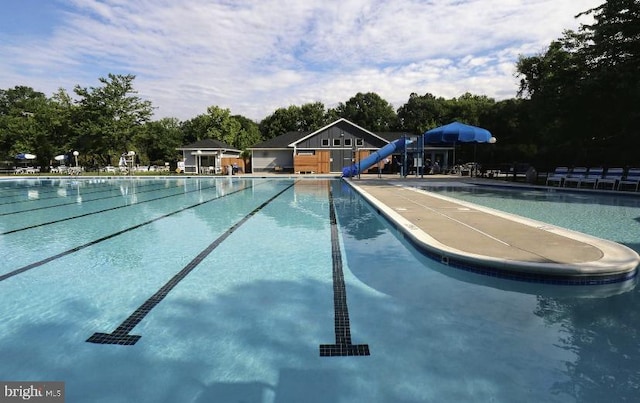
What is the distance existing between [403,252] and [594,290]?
281cm

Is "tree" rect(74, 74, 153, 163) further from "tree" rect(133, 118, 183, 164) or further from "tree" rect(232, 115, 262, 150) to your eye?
"tree" rect(232, 115, 262, 150)

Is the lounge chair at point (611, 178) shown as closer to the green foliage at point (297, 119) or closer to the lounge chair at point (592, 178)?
the lounge chair at point (592, 178)

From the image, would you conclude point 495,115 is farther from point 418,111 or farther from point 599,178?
point 418,111

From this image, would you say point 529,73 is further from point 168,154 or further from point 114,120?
point 168,154

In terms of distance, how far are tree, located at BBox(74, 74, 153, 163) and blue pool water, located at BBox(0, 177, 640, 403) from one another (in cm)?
3735

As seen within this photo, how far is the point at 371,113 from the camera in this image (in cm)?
6088

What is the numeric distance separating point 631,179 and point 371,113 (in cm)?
4773

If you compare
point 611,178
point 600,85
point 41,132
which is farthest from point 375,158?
point 41,132

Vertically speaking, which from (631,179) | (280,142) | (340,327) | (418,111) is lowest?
(340,327)

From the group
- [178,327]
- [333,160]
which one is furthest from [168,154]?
[178,327]

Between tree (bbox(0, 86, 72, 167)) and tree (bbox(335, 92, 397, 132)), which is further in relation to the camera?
tree (bbox(335, 92, 397, 132))

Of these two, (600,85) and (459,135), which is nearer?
(600,85)

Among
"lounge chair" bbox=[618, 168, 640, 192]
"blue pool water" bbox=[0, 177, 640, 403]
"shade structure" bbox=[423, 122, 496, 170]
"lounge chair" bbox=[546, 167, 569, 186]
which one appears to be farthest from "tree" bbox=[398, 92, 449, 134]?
"blue pool water" bbox=[0, 177, 640, 403]

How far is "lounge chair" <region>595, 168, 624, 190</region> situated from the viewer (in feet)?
51.7
